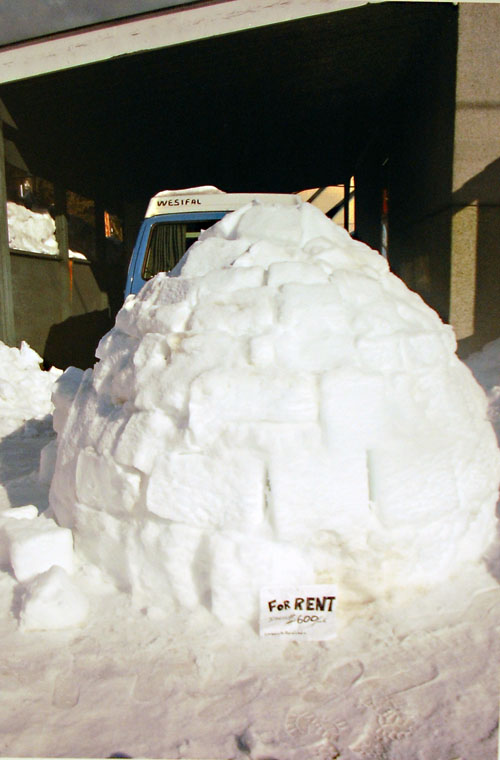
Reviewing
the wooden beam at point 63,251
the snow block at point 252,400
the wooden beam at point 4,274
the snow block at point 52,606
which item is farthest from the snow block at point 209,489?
the wooden beam at point 63,251

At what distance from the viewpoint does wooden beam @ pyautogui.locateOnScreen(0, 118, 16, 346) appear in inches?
278

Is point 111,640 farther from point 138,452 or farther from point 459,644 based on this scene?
point 459,644

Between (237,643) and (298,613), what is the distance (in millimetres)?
241

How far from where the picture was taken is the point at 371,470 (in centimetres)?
197

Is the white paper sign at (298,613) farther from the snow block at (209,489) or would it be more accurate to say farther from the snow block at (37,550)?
the snow block at (37,550)

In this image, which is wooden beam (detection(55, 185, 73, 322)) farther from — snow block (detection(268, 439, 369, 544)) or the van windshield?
snow block (detection(268, 439, 369, 544))

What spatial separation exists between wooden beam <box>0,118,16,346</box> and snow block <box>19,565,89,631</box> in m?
5.92

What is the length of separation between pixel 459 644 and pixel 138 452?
135 cm

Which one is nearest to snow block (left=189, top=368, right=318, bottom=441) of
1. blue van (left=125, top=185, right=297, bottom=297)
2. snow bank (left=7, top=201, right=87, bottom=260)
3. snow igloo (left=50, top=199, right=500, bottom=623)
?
snow igloo (left=50, top=199, right=500, bottom=623)

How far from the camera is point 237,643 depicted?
1.87 m

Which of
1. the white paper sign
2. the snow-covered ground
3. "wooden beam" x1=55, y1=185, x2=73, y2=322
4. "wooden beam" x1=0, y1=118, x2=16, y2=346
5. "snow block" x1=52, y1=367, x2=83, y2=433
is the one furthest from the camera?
"wooden beam" x1=55, y1=185, x2=73, y2=322

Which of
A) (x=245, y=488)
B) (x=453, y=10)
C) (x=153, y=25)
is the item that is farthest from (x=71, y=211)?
(x=245, y=488)

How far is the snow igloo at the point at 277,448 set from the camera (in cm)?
193

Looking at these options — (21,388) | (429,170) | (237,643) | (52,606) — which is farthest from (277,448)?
(429,170)
